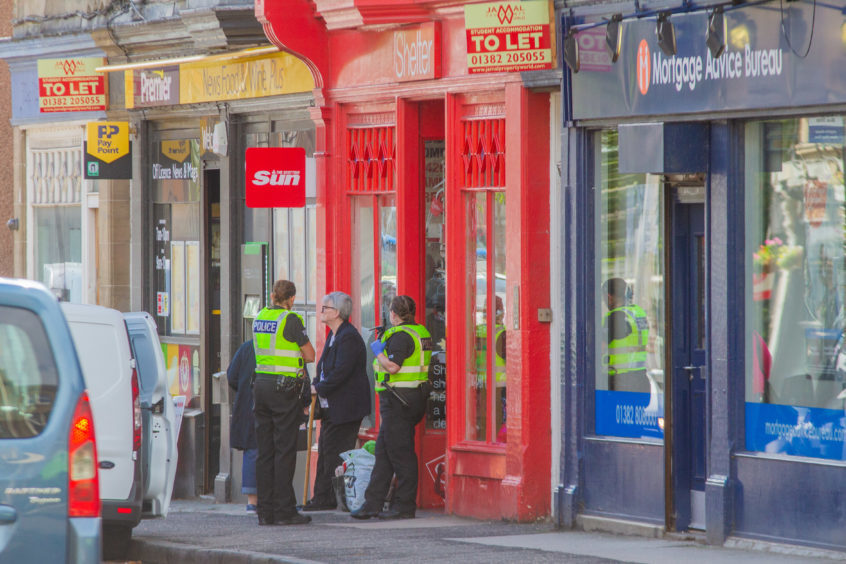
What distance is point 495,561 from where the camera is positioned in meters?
10.6

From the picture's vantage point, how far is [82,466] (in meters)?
7.09

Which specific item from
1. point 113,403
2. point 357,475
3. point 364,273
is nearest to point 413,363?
point 357,475

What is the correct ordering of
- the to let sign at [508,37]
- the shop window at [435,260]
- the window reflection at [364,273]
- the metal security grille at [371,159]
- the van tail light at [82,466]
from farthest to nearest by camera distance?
1. the window reflection at [364,273]
2. the metal security grille at [371,159]
3. the shop window at [435,260]
4. the to let sign at [508,37]
5. the van tail light at [82,466]

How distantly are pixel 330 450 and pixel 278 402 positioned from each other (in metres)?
1.51

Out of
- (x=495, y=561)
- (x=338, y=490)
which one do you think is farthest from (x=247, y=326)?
(x=495, y=561)

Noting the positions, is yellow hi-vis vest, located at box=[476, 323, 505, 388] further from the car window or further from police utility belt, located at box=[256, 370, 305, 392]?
the car window

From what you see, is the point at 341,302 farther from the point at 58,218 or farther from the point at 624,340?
the point at 58,218

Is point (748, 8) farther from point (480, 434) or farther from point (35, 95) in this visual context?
point (35, 95)

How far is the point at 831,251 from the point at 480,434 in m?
4.14

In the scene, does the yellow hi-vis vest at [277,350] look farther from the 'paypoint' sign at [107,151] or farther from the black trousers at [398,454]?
the 'paypoint' sign at [107,151]

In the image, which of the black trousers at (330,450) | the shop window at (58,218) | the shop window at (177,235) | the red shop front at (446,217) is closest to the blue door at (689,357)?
the red shop front at (446,217)

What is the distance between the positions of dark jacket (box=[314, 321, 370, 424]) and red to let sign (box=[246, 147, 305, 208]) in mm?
1588

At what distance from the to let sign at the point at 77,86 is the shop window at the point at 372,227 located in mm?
5072

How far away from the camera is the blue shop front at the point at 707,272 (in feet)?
34.7
